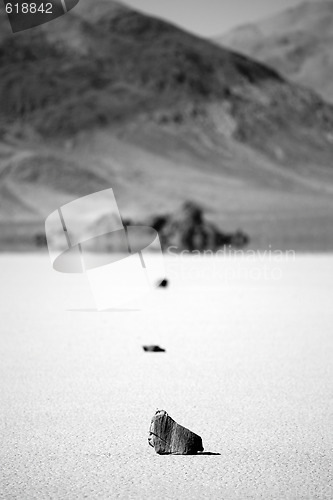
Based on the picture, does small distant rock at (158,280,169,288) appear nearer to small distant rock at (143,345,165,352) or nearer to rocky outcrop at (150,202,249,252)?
small distant rock at (143,345,165,352)

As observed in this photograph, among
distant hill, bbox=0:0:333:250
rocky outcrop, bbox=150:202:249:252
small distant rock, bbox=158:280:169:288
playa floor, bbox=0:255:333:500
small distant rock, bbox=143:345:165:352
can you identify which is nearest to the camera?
playa floor, bbox=0:255:333:500

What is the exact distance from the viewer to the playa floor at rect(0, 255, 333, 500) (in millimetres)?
3254

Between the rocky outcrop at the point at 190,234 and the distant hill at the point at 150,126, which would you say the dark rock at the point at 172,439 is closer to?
the rocky outcrop at the point at 190,234

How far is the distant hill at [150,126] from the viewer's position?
62.1 m

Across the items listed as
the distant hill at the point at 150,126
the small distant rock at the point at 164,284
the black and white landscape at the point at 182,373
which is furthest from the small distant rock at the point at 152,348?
the distant hill at the point at 150,126

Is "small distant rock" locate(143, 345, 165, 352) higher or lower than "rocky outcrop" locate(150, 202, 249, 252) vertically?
higher

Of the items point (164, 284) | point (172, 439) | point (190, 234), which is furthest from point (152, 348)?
point (190, 234)

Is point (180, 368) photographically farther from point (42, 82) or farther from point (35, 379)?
point (42, 82)

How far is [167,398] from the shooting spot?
4578 mm

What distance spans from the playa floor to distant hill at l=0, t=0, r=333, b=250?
31402 millimetres

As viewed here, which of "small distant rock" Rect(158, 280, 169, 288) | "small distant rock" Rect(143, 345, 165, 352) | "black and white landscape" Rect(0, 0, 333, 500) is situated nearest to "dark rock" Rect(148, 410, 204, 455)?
"black and white landscape" Rect(0, 0, 333, 500)

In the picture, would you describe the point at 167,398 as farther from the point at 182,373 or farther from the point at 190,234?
the point at 190,234

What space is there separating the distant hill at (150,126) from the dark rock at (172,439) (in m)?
35.6

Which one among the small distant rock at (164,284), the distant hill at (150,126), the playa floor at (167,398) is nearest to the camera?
the playa floor at (167,398)
